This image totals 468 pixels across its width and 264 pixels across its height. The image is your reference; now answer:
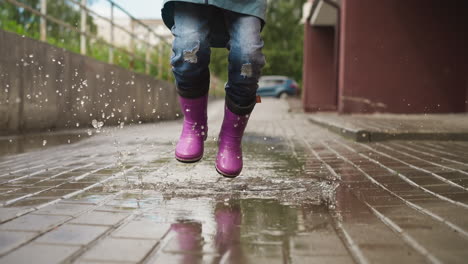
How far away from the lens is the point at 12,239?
194 centimetres

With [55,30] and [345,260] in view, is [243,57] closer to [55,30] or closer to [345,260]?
[345,260]

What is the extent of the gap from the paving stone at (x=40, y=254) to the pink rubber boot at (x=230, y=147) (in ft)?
4.65

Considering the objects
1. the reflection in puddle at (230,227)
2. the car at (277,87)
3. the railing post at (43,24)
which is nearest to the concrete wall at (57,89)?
the railing post at (43,24)

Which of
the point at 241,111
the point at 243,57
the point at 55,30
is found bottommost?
the point at 241,111

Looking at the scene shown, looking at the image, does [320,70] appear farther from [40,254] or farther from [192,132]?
[40,254]

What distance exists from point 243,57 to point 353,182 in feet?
3.24

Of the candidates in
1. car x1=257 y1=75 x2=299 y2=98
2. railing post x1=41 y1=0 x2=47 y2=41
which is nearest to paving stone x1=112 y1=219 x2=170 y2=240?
railing post x1=41 y1=0 x2=47 y2=41

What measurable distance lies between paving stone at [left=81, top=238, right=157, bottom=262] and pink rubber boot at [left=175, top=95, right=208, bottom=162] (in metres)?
1.34

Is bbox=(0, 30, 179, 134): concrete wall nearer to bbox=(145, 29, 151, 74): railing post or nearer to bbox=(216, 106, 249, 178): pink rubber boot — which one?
bbox=(145, 29, 151, 74): railing post

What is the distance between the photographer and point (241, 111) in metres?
3.29

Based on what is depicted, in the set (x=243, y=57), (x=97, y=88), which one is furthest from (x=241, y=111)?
(x=97, y=88)

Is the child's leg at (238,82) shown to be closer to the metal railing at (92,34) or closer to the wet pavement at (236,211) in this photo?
the wet pavement at (236,211)

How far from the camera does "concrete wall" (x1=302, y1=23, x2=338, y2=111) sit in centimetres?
1806

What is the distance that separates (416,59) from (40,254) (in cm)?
981
